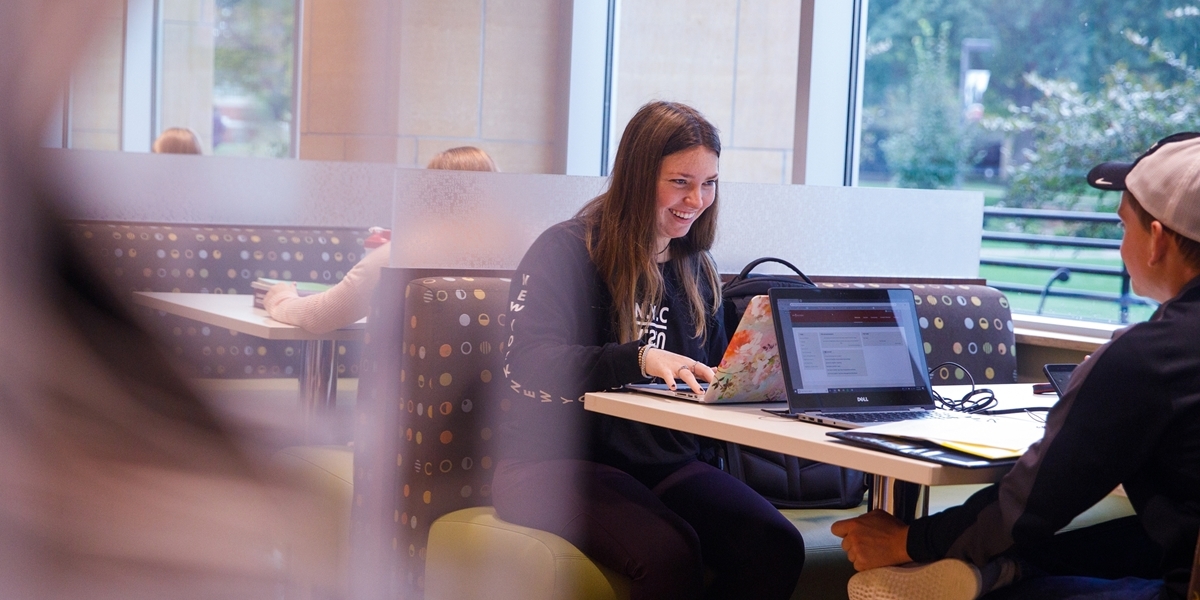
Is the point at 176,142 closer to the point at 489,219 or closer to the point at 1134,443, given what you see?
the point at 1134,443

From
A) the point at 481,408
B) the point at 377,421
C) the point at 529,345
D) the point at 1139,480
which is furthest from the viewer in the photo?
the point at 481,408

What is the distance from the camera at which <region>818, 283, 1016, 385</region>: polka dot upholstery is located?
2.29 m

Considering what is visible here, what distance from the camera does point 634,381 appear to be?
1.51m

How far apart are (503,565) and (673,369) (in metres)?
0.39

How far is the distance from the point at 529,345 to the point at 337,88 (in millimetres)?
1179

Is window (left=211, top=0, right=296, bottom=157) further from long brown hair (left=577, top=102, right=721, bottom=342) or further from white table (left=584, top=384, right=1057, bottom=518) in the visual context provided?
long brown hair (left=577, top=102, right=721, bottom=342)

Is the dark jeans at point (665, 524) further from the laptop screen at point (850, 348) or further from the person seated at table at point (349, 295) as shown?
the person seated at table at point (349, 295)

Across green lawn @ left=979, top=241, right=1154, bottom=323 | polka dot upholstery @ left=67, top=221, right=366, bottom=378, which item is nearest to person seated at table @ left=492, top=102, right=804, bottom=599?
polka dot upholstery @ left=67, top=221, right=366, bottom=378

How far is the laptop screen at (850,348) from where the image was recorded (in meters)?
1.39

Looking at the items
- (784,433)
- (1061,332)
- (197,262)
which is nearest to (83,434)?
(197,262)

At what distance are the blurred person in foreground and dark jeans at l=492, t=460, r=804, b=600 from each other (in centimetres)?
111

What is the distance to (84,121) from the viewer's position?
1.04 feet

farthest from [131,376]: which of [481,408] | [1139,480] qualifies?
[481,408]

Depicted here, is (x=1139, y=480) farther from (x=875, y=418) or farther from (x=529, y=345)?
(x=529, y=345)
